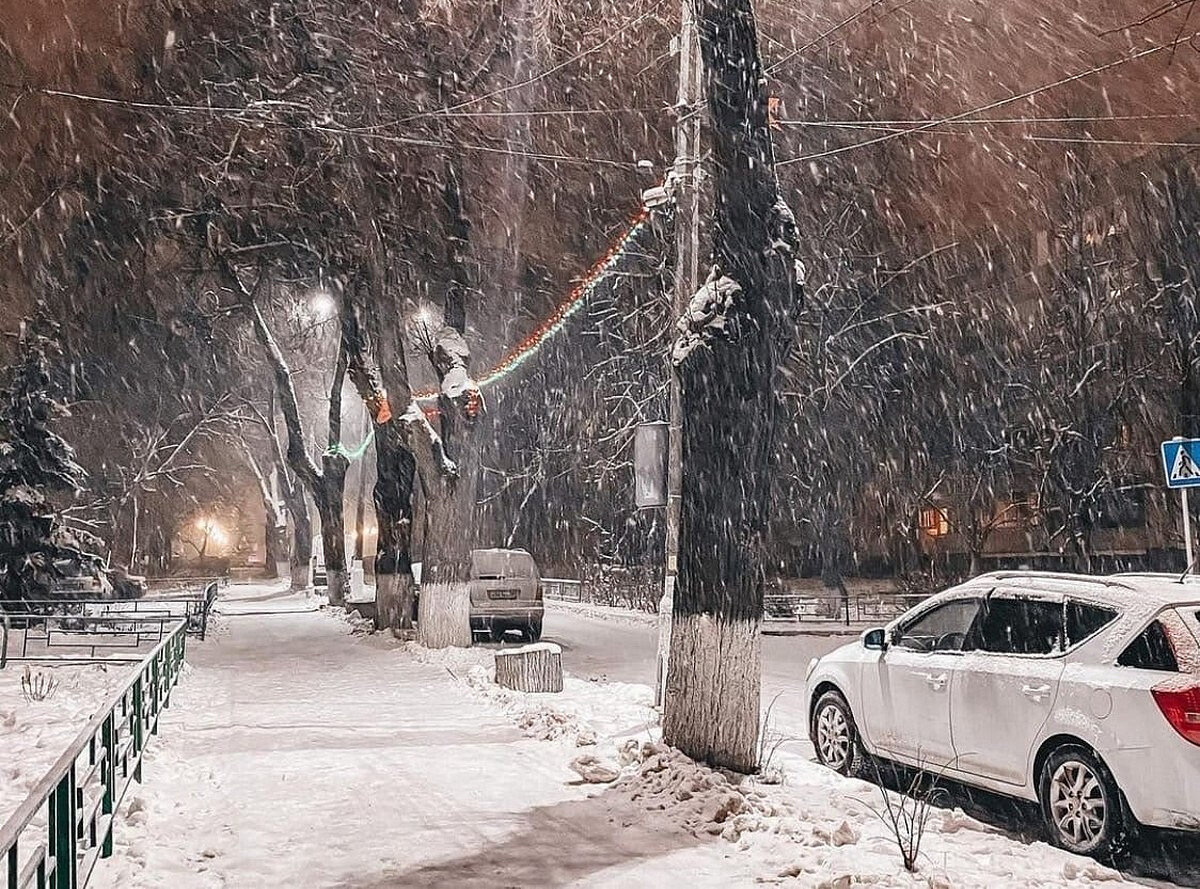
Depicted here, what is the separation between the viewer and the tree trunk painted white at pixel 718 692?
26.1 feet

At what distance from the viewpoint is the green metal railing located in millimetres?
4164

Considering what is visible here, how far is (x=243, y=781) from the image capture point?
849 cm

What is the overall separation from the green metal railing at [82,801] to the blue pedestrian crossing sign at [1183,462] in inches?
373

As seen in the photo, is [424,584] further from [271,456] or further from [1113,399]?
[271,456]

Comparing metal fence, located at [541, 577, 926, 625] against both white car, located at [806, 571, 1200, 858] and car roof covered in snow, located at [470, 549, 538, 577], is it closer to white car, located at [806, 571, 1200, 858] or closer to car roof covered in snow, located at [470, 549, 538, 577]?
car roof covered in snow, located at [470, 549, 538, 577]

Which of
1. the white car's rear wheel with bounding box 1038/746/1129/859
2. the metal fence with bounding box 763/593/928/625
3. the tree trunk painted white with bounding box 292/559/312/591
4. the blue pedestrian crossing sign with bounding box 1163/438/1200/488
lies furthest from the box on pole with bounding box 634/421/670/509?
the tree trunk painted white with bounding box 292/559/312/591

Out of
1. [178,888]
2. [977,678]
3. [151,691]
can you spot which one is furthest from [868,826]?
[151,691]

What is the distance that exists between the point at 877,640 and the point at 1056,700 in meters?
1.92

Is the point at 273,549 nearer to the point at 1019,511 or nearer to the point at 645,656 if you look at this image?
the point at 1019,511

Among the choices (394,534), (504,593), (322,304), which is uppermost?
(322,304)

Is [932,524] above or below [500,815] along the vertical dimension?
above

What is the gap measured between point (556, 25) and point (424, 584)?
8987mm

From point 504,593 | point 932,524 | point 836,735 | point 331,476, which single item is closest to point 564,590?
point 331,476

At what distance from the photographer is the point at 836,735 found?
895 centimetres
